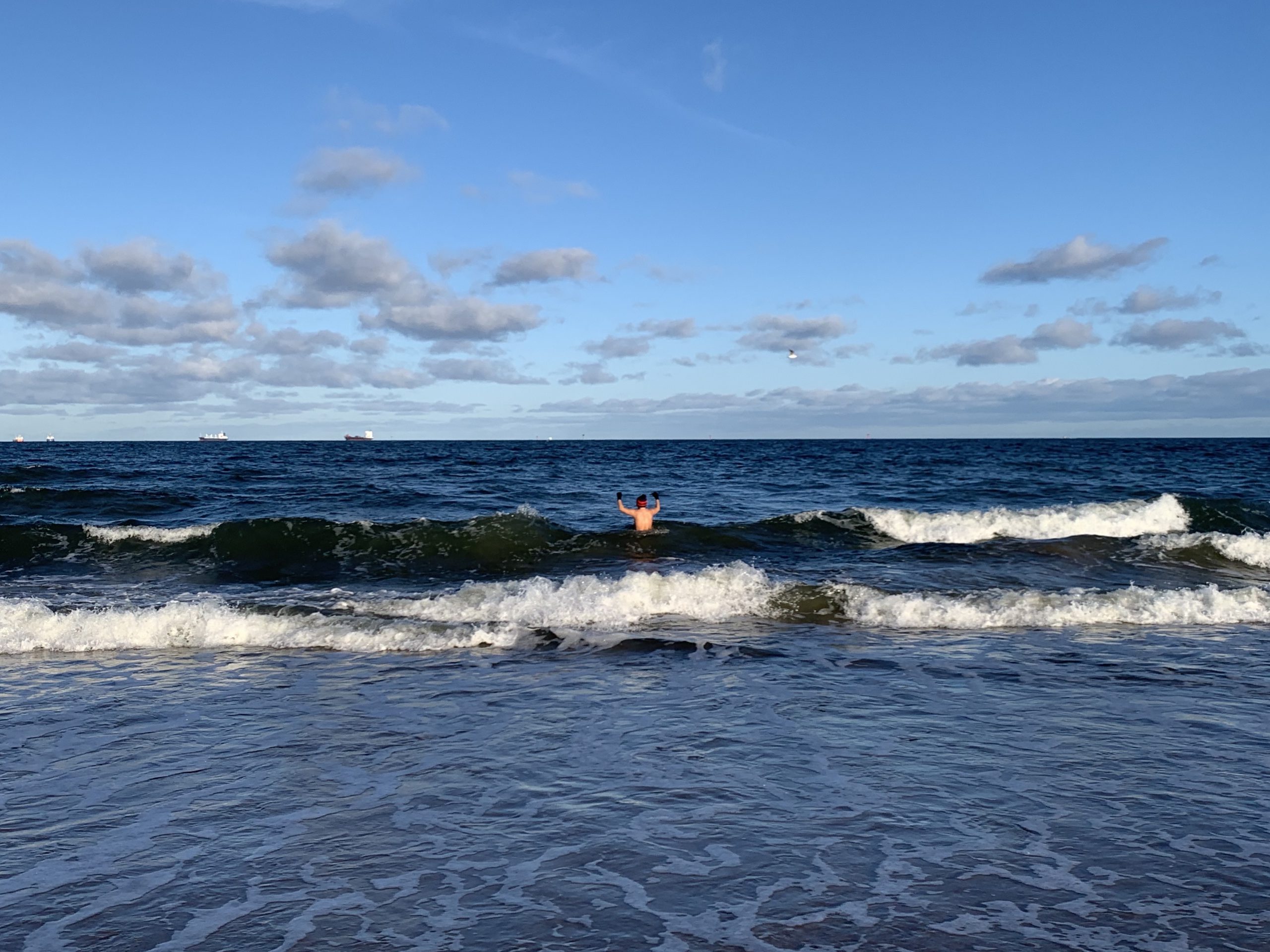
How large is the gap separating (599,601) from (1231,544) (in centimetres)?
1554

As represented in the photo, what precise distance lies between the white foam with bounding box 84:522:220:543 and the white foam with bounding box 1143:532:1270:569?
76.5 ft

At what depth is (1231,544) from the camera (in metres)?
20.5

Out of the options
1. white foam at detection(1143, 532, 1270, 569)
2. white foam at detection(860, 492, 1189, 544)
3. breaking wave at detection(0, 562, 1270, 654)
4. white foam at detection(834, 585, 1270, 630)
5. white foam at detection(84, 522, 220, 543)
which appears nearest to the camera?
breaking wave at detection(0, 562, 1270, 654)

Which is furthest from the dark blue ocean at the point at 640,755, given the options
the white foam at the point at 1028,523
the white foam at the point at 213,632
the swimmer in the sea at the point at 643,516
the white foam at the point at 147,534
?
the white foam at the point at 1028,523

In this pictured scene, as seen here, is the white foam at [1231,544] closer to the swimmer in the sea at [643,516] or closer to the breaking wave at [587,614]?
the breaking wave at [587,614]

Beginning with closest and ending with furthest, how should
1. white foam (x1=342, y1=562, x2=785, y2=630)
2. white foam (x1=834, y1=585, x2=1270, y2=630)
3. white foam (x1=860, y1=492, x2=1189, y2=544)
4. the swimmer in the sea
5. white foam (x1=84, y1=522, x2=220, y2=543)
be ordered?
white foam (x1=834, y1=585, x2=1270, y2=630) < white foam (x1=342, y1=562, x2=785, y2=630) < white foam (x1=84, y1=522, x2=220, y2=543) < the swimmer in the sea < white foam (x1=860, y1=492, x2=1189, y2=544)

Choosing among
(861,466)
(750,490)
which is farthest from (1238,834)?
(861,466)

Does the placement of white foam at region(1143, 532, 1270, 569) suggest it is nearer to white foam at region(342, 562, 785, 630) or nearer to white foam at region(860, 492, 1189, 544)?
white foam at region(860, 492, 1189, 544)

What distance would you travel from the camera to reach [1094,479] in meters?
42.2

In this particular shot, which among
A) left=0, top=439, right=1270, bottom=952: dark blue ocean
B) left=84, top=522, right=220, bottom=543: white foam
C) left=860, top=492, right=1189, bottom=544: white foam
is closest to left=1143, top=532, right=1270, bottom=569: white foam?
left=0, top=439, right=1270, bottom=952: dark blue ocean

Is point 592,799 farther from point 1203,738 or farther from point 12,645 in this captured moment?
point 12,645

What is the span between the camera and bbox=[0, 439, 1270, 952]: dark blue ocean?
4809 mm

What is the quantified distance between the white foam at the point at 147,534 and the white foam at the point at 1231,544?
23312 mm

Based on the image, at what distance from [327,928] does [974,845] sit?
3.85 m
